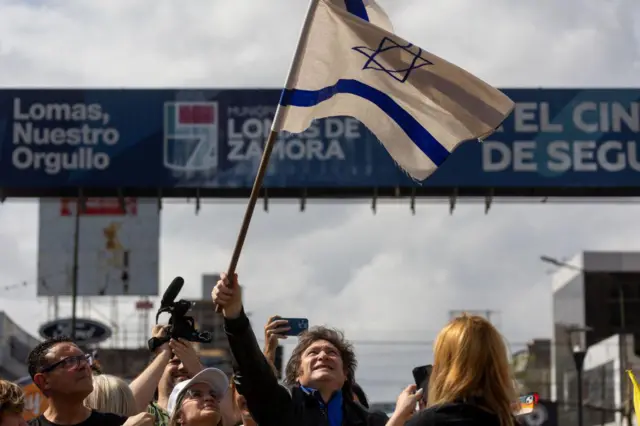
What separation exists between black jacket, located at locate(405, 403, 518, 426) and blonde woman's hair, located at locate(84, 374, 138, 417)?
8.38 feet

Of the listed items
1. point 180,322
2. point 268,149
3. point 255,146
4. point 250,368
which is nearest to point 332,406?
point 250,368

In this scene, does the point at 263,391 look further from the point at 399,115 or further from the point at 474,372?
the point at 399,115

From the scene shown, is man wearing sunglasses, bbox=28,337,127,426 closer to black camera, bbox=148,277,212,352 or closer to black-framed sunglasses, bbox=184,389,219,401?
black camera, bbox=148,277,212,352

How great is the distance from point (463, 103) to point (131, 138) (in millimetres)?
18782

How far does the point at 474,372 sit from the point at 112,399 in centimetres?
276

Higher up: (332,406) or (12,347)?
(332,406)

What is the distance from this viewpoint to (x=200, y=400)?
21.1 feet

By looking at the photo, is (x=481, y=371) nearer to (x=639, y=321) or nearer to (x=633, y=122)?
(x=633, y=122)

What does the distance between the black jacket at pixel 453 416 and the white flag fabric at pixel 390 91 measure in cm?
190

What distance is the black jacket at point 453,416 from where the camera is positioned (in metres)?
5.36

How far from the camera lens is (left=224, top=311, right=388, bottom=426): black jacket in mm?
6074

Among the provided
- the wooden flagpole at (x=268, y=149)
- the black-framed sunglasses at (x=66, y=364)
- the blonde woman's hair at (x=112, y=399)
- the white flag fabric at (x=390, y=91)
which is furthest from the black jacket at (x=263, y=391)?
the blonde woman's hair at (x=112, y=399)

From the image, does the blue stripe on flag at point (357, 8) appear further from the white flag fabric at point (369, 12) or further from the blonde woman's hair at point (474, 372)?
the blonde woman's hair at point (474, 372)

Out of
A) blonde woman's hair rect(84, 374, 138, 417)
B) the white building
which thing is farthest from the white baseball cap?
the white building
